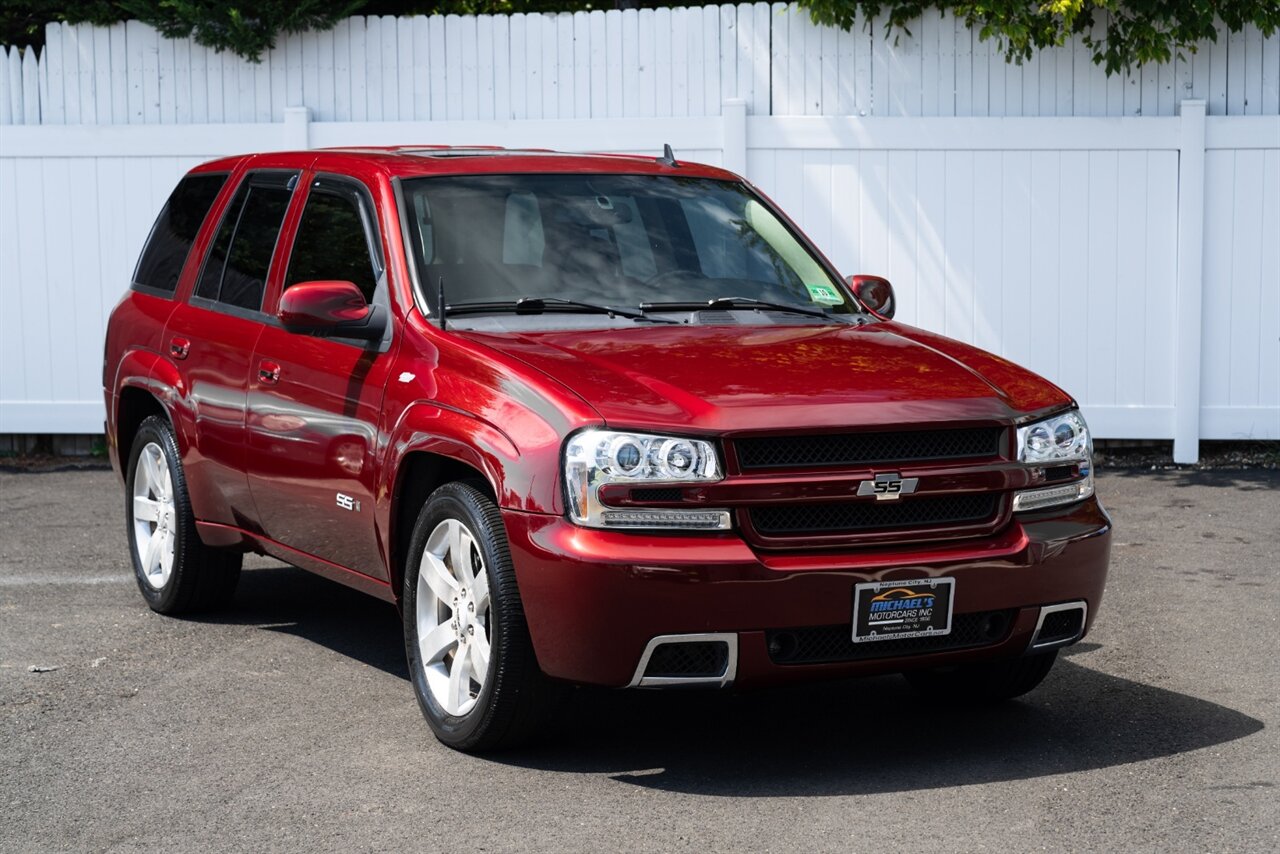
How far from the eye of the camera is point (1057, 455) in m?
5.55

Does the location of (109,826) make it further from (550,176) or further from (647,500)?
(550,176)

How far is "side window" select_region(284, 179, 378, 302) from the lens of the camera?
643 centimetres

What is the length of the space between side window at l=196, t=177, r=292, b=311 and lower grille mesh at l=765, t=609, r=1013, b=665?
108 inches

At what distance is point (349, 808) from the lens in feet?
16.8

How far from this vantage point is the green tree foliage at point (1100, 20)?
37.0 ft

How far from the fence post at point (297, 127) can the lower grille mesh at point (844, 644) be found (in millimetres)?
7684

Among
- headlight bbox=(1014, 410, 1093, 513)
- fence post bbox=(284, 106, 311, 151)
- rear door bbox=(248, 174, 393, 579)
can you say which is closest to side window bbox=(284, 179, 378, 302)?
rear door bbox=(248, 174, 393, 579)

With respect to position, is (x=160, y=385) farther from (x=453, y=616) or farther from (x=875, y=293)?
(x=875, y=293)

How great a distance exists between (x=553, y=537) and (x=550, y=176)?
1.98 m

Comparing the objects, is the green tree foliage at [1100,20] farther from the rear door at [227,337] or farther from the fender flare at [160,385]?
the fender flare at [160,385]

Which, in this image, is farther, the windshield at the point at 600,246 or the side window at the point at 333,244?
the side window at the point at 333,244

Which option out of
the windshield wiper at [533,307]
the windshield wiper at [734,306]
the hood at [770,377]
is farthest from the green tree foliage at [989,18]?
the windshield wiper at [533,307]

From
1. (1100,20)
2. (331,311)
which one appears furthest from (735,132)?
(331,311)

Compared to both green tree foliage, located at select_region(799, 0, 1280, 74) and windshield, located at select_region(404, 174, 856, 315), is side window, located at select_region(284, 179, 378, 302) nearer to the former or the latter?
windshield, located at select_region(404, 174, 856, 315)
